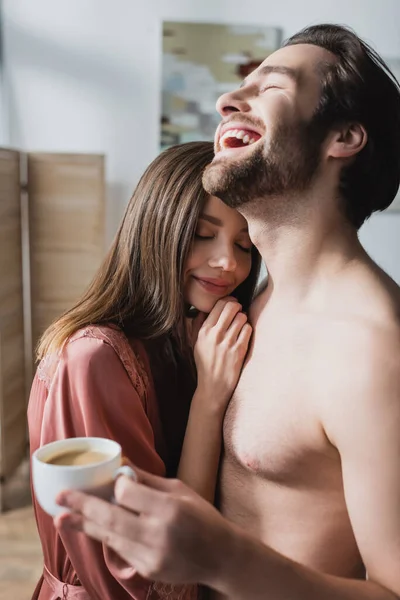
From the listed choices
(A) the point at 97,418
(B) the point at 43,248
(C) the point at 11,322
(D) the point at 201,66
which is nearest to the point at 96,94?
(D) the point at 201,66

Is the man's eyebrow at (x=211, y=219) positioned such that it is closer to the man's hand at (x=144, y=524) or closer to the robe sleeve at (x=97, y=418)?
the robe sleeve at (x=97, y=418)

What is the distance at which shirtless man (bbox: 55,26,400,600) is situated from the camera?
84 centimetres

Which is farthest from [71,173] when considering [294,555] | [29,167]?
[294,555]

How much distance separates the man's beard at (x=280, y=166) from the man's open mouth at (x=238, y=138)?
0.19 feet

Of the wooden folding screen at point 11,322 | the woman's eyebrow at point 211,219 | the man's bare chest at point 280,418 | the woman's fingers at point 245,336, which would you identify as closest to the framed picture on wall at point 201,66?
the wooden folding screen at point 11,322

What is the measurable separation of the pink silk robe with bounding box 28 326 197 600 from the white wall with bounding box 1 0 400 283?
7.05ft

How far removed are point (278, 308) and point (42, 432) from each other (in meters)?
0.52

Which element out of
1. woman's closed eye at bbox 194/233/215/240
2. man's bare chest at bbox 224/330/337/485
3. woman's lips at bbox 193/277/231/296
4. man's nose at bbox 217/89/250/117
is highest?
man's nose at bbox 217/89/250/117

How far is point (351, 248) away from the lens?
1.04 meters

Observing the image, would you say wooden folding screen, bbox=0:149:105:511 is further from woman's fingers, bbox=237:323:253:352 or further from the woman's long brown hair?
woman's fingers, bbox=237:323:253:352

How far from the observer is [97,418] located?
3.34 ft

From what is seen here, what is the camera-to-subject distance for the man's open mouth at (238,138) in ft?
3.48

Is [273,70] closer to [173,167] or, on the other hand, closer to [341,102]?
[341,102]

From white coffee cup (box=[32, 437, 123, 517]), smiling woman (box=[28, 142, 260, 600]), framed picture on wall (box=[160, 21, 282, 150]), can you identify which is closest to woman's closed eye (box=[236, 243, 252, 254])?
smiling woman (box=[28, 142, 260, 600])
